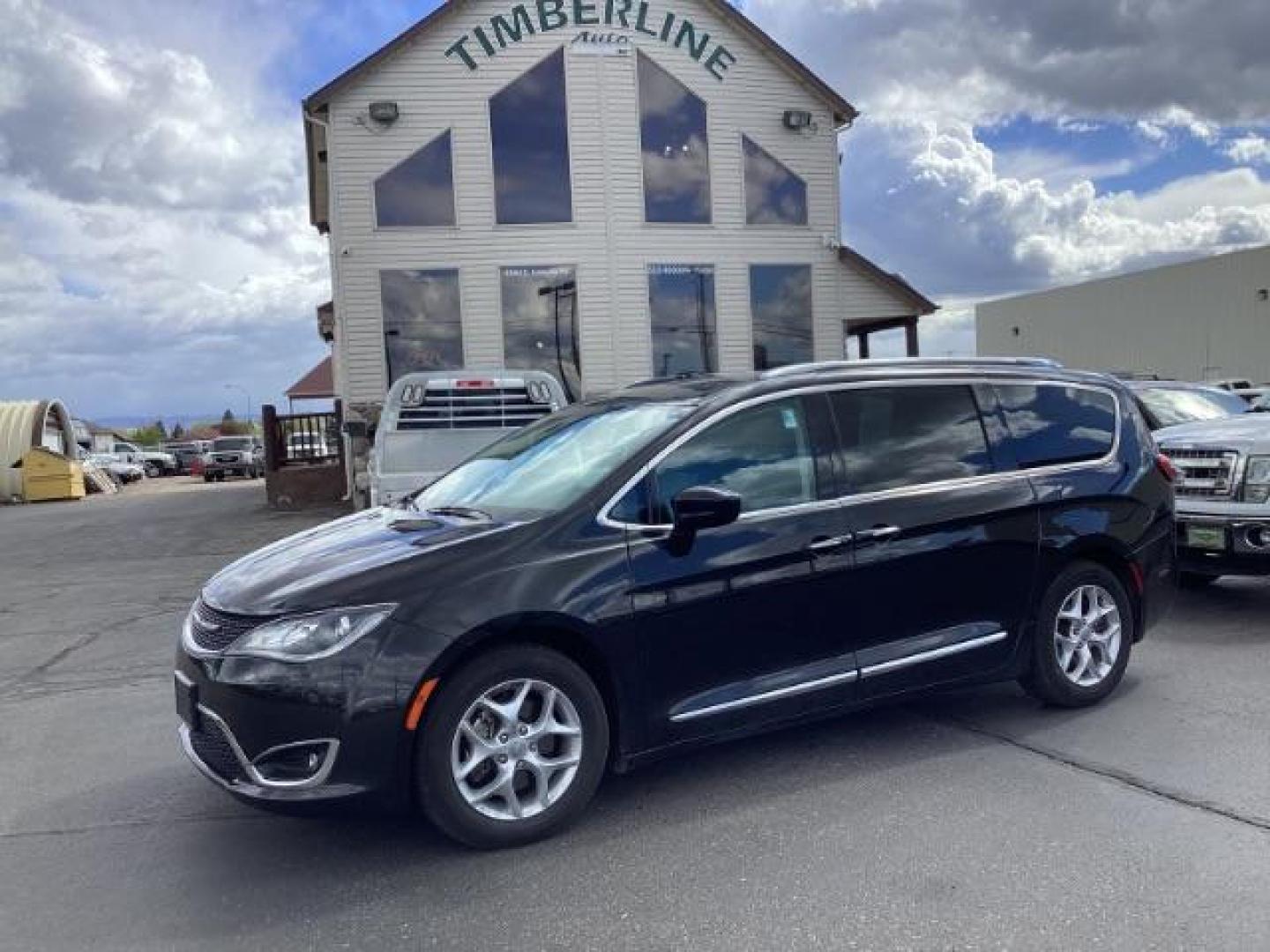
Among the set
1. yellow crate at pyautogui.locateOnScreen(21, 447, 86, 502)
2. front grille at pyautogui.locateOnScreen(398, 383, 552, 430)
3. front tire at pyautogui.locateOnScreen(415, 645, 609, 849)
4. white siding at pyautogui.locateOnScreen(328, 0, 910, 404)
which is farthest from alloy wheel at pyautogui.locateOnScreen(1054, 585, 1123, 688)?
yellow crate at pyautogui.locateOnScreen(21, 447, 86, 502)

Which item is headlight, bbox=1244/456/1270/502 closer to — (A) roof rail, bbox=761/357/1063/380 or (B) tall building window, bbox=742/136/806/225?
(A) roof rail, bbox=761/357/1063/380

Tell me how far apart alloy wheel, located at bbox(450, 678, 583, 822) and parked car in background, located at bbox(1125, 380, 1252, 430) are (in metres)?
7.25

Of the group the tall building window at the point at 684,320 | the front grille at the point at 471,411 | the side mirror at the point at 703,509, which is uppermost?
the tall building window at the point at 684,320

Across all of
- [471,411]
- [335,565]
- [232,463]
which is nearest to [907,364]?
[335,565]

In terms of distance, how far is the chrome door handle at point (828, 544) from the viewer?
4.35 m

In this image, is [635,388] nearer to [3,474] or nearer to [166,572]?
[166,572]

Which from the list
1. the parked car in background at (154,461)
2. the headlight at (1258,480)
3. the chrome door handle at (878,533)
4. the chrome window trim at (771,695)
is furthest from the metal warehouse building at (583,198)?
the parked car in background at (154,461)

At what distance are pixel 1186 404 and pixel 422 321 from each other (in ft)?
37.4

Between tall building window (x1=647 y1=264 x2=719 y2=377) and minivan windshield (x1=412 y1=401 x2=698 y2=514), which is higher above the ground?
tall building window (x1=647 y1=264 x2=719 y2=377)

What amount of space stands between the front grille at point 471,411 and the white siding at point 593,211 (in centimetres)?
681

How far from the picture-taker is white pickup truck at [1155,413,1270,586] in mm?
6711

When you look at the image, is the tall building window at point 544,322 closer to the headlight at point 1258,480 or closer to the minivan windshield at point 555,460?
the headlight at point 1258,480

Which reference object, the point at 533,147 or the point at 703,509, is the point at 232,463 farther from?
the point at 703,509

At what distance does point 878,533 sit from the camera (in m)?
4.52
